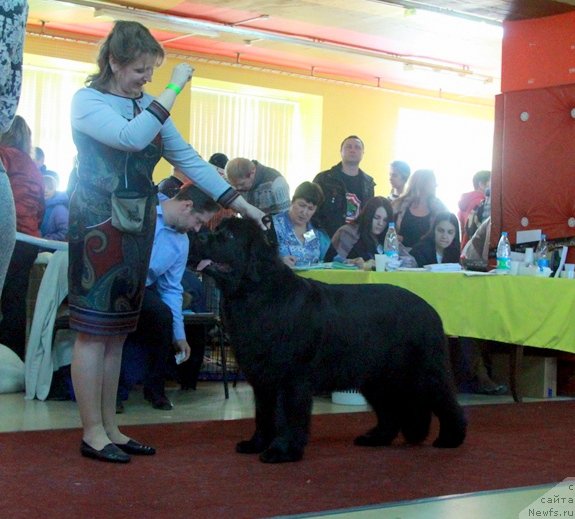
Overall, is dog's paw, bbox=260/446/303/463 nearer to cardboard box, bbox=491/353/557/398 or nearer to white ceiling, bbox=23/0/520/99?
cardboard box, bbox=491/353/557/398

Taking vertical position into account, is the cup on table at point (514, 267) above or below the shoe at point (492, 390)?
above

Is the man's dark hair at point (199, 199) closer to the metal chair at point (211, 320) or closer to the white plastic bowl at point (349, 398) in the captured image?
the metal chair at point (211, 320)

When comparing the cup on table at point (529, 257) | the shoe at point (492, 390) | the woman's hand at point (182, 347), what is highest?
the cup on table at point (529, 257)

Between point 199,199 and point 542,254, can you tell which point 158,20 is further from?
point 199,199

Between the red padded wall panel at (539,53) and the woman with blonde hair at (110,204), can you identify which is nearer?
the woman with blonde hair at (110,204)

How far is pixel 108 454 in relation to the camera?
3.08m

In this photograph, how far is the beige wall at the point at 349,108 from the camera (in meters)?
12.9

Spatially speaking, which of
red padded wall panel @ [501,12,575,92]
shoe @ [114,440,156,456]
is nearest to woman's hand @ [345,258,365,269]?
red padded wall panel @ [501,12,575,92]

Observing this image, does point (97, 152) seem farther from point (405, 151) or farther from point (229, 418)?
point (405, 151)

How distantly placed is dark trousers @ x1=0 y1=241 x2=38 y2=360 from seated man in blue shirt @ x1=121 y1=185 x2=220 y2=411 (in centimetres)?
95

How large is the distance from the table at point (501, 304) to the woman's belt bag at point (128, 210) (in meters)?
2.06

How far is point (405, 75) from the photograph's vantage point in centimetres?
1433

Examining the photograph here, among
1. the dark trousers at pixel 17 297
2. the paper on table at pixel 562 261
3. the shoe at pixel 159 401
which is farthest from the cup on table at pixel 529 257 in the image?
the dark trousers at pixel 17 297

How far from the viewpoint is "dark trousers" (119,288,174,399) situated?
4.52 metres
